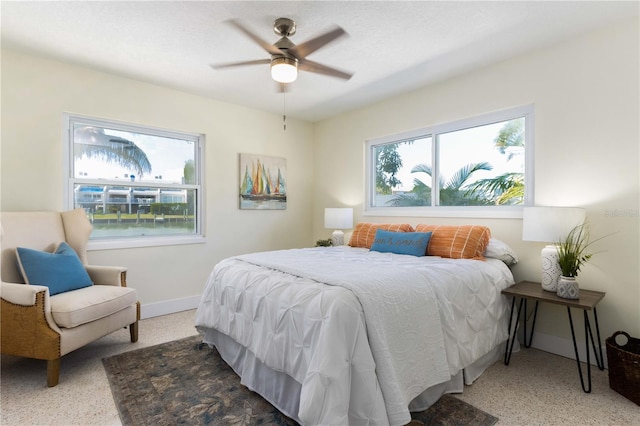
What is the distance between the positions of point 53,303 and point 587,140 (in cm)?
411

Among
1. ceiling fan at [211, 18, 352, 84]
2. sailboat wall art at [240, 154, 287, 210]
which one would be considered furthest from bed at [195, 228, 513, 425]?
sailboat wall art at [240, 154, 287, 210]

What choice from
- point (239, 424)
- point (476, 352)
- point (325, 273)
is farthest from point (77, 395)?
point (476, 352)

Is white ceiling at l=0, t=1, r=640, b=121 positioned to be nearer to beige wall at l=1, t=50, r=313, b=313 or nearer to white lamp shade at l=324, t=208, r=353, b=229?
beige wall at l=1, t=50, r=313, b=313

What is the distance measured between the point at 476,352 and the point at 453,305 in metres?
0.41

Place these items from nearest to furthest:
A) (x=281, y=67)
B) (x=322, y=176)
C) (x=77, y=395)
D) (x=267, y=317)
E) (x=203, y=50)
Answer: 1. (x=267, y=317)
2. (x=77, y=395)
3. (x=281, y=67)
4. (x=203, y=50)
5. (x=322, y=176)

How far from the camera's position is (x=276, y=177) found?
4.61 meters

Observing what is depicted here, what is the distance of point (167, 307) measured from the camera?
3639 mm

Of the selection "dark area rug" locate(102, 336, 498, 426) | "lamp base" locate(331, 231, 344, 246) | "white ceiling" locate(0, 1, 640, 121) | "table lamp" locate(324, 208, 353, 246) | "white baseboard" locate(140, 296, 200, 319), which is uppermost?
"white ceiling" locate(0, 1, 640, 121)

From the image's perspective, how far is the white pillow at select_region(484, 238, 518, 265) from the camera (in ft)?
8.94

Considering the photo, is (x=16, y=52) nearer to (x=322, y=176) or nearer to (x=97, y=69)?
(x=97, y=69)

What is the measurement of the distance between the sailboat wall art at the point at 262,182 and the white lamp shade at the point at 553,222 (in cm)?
313

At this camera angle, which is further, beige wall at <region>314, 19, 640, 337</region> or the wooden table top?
beige wall at <region>314, 19, 640, 337</region>

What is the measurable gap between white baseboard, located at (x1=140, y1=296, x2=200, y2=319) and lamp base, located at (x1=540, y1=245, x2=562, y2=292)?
356 cm

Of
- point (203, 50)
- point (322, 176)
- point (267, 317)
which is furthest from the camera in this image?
point (322, 176)
